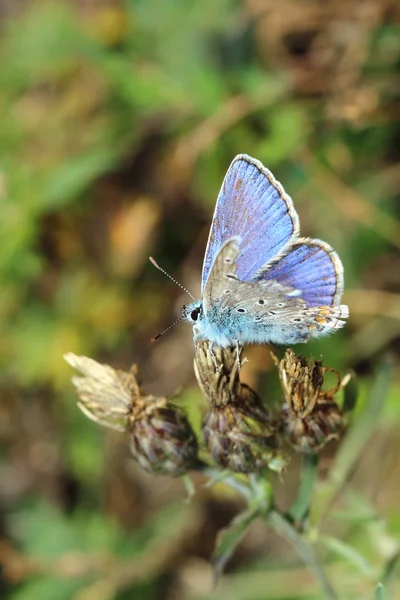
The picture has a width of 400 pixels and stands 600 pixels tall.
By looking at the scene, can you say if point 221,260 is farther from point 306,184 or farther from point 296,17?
point 296,17

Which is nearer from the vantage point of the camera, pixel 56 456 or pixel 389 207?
pixel 389 207

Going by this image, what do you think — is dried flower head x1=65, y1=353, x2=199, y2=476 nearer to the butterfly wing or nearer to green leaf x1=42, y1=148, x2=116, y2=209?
the butterfly wing

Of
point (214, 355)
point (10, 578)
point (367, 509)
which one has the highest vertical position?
point (214, 355)

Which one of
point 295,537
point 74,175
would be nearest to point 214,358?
point 295,537

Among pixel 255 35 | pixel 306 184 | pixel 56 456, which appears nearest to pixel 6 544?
pixel 56 456

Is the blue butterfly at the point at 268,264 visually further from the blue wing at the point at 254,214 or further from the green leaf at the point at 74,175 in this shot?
the green leaf at the point at 74,175

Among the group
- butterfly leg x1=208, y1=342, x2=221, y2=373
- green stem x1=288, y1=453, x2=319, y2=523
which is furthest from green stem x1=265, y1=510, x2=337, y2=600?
butterfly leg x1=208, y1=342, x2=221, y2=373

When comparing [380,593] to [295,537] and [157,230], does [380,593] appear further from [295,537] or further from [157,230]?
[157,230]
